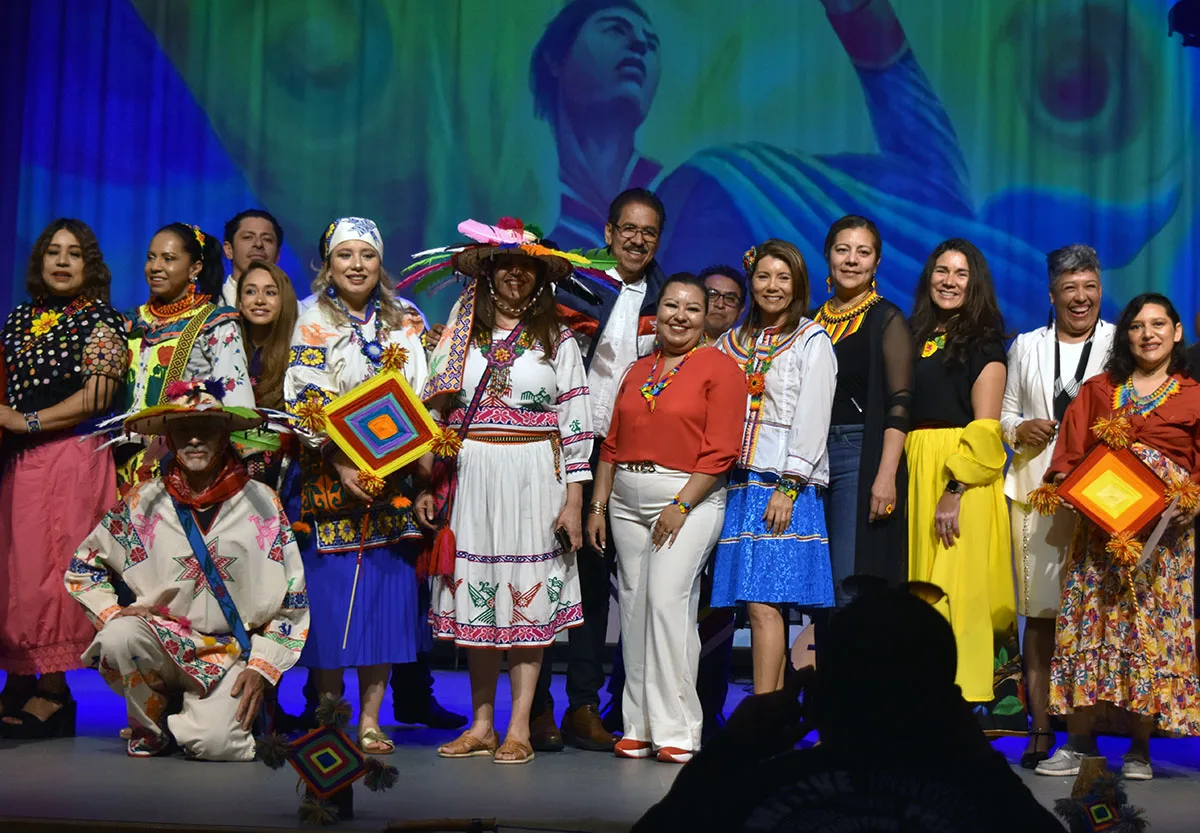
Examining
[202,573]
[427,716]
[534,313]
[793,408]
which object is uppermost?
[534,313]

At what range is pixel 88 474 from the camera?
5.01 metres

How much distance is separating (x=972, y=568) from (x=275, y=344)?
2.43 meters

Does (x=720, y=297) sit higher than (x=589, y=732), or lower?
higher

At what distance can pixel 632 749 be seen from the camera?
479cm

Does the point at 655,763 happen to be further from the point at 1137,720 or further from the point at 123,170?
the point at 123,170

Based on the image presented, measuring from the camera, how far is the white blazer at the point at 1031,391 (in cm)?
500

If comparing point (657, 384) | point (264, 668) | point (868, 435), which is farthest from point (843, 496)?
point (264, 668)

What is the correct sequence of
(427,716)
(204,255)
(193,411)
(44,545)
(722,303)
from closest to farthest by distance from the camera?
(193,411) < (44,545) < (204,255) < (427,716) < (722,303)

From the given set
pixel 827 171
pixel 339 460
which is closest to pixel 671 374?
pixel 339 460

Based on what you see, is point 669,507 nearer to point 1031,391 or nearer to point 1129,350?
point 1031,391

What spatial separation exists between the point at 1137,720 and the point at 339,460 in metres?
2.58

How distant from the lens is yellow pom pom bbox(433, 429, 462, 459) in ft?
15.3

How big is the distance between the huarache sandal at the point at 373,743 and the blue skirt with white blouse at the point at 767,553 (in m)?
1.11

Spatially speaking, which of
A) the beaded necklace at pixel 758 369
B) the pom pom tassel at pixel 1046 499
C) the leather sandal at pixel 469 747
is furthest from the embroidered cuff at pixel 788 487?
the leather sandal at pixel 469 747
